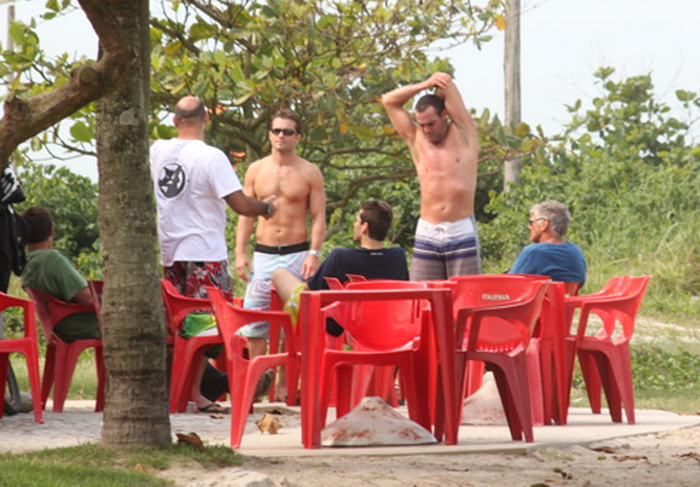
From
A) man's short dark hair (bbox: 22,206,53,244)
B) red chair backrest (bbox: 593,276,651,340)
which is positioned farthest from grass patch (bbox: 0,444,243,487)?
red chair backrest (bbox: 593,276,651,340)

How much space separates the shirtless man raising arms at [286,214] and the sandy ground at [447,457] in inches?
46.6

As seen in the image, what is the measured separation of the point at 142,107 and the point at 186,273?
2.26 metres

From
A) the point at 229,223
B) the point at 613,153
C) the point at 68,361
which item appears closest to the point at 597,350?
the point at 68,361

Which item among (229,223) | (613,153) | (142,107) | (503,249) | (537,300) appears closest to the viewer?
(142,107)


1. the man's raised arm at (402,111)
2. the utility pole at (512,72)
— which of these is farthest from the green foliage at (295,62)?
the utility pole at (512,72)

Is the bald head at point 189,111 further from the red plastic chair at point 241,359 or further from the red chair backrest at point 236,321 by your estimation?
the red chair backrest at point 236,321

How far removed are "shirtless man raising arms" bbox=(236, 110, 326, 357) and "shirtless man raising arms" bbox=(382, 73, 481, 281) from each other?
2.40ft

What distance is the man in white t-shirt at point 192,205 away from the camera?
7613mm

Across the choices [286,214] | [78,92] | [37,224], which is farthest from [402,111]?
[78,92]

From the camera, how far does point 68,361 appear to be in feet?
25.4

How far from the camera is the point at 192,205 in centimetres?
766

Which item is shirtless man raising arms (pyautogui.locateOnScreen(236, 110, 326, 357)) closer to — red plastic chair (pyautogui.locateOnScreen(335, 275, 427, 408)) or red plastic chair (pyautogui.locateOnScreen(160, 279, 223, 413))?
red plastic chair (pyautogui.locateOnScreen(160, 279, 223, 413))

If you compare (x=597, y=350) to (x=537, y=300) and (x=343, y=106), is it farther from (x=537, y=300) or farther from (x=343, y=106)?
(x=343, y=106)

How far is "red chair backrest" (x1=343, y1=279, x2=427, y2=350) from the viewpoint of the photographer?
21.0 ft
